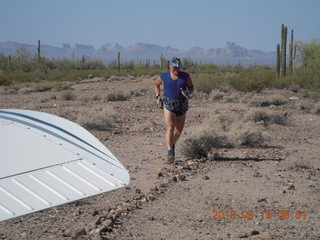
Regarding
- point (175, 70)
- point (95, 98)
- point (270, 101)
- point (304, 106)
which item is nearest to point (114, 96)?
point (95, 98)

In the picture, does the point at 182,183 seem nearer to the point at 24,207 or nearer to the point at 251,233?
the point at 251,233

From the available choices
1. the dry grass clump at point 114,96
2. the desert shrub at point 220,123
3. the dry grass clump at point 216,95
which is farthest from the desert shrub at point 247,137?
the dry grass clump at point 114,96

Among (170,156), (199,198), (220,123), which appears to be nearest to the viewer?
(199,198)

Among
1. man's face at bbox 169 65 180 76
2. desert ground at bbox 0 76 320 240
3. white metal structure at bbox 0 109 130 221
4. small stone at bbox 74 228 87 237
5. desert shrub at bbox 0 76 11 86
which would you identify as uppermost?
man's face at bbox 169 65 180 76

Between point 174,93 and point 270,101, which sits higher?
point 174,93

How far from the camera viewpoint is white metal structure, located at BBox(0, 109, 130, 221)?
2398 millimetres

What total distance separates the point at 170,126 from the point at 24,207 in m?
7.07

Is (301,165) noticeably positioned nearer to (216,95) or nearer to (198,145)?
(198,145)

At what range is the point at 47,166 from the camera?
2.66 m

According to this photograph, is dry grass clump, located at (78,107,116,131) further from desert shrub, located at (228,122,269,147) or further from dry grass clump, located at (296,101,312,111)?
dry grass clump, located at (296,101,312,111)

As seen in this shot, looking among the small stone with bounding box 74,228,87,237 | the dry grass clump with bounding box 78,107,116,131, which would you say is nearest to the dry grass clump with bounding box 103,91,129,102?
the dry grass clump with bounding box 78,107,116,131

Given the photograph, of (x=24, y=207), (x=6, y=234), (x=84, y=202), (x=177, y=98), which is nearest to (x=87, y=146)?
(x=24, y=207)

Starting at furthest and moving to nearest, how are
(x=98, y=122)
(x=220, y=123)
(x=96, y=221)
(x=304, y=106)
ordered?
1. (x=304, y=106)
2. (x=98, y=122)
3. (x=220, y=123)
4. (x=96, y=221)

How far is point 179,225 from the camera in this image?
20.6ft
